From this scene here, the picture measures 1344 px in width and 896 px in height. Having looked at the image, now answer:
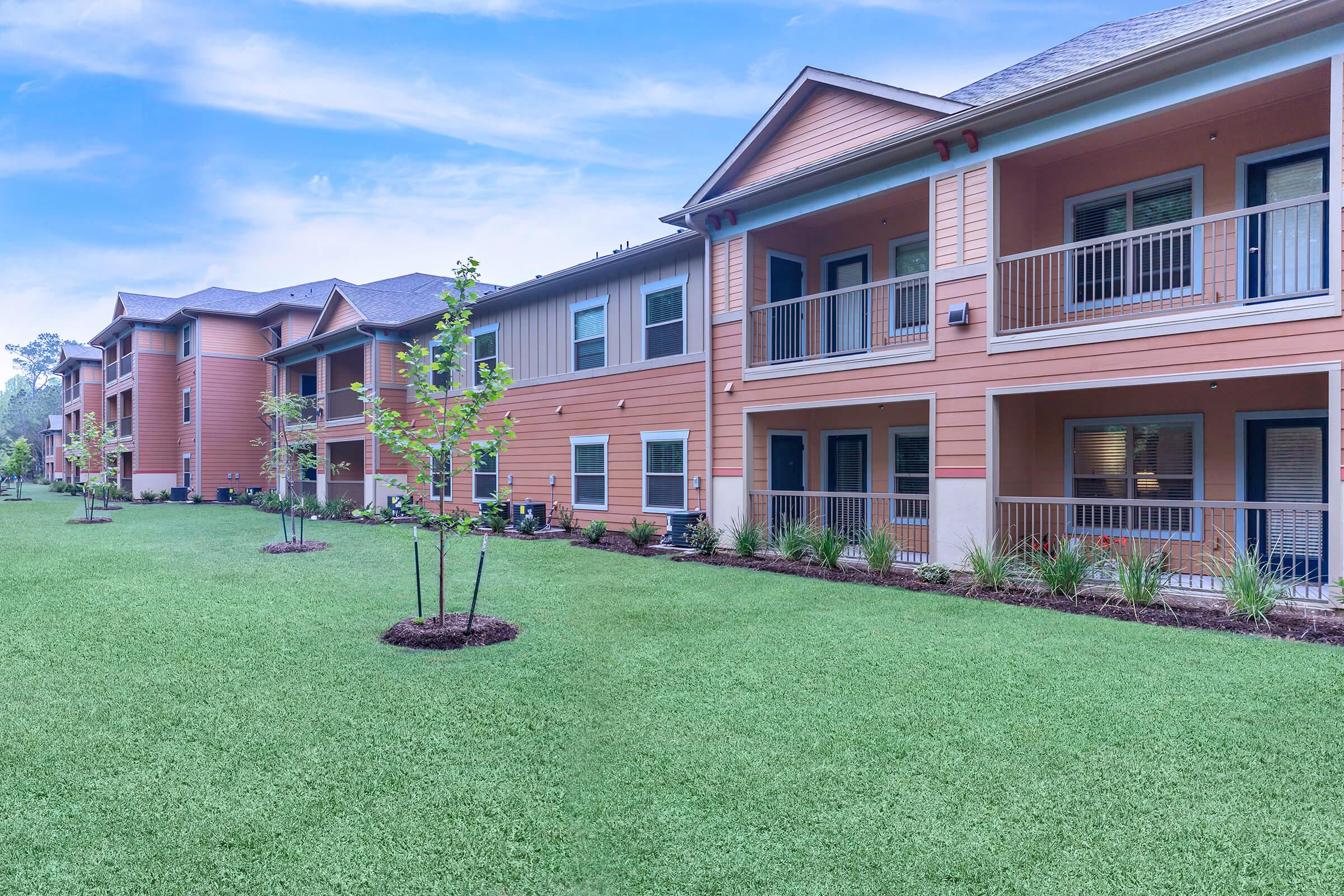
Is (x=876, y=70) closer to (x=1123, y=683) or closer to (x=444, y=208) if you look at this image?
(x=1123, y=683)

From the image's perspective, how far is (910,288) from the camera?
12.2 meters

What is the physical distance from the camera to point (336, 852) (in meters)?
3.18

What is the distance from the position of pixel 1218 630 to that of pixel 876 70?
29869mm

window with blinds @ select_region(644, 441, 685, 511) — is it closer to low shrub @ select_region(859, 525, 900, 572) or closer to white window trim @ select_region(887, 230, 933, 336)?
white window trim @ select_region(887, 230, 933, 336)

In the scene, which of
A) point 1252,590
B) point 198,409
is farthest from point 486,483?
point 198,409

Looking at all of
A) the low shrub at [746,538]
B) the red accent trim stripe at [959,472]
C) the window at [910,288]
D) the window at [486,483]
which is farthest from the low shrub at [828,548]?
the window at [486,483]

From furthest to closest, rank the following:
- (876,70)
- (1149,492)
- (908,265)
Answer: (876,70)
(908,265)
(1149,492)

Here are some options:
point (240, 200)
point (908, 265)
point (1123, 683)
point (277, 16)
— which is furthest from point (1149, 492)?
point (240, 200)

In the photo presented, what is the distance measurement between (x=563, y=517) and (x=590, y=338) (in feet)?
13.7

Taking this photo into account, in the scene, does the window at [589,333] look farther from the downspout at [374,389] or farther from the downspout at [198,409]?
the downspout at [198,409]

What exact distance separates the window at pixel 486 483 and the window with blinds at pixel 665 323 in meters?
6.40

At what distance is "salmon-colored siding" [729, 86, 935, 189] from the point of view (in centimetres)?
1153

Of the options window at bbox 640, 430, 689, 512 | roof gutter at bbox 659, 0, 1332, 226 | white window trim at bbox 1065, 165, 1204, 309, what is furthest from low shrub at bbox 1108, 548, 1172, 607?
window at bbox 640, 430, 689, 512

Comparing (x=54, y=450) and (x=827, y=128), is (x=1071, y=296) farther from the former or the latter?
(x=54, y=450)
